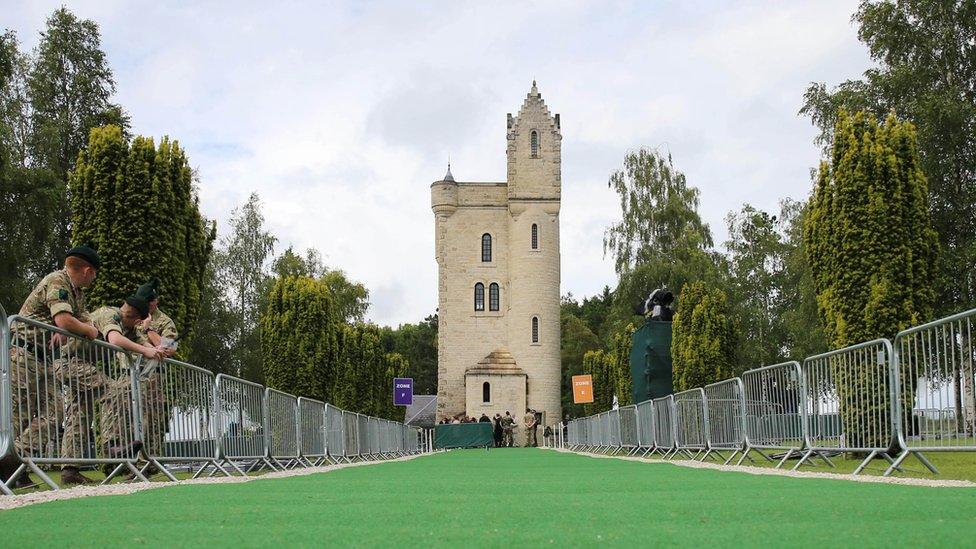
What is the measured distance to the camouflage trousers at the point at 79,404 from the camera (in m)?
7.51

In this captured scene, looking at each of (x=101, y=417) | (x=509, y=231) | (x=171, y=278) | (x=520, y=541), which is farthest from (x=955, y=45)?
(x=509, y=231)

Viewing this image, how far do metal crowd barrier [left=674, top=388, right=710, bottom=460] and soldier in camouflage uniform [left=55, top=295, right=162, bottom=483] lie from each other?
7525mm

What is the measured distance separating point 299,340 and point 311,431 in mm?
9627

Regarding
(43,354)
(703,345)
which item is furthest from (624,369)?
(43,354)

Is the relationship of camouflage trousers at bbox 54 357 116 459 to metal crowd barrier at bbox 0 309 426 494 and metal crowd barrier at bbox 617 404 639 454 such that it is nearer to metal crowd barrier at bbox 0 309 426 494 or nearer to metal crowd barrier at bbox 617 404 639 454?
metal crowd barrier at bbox 0 309 426 494

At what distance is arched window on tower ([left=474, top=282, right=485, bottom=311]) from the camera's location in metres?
62.4

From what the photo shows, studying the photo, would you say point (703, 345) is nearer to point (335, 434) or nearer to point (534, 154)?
point (335, 434)

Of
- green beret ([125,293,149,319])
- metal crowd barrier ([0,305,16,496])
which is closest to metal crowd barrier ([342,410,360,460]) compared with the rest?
green beret ([125,293,149,319])

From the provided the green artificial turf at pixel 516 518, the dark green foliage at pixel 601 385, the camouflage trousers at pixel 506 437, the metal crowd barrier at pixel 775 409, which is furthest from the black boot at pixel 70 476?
the camouflage trousers at pixel 506 437

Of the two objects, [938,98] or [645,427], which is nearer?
[645,427]

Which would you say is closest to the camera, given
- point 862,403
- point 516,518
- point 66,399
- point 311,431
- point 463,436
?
point 516,518

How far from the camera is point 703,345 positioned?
84.6ft

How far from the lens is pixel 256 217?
166ft

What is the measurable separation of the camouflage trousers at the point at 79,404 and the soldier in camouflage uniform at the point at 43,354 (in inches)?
6.0
